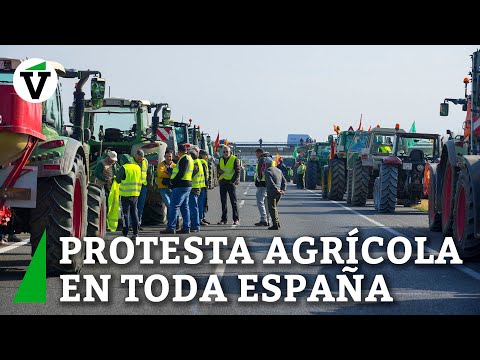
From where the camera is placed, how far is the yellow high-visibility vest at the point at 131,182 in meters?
20.2

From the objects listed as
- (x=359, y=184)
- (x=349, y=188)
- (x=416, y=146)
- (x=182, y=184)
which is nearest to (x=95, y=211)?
(x=182, y=184)

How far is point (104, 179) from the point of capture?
66.9ft

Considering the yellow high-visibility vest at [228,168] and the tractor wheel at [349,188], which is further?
the tractor wheel at [349,188]

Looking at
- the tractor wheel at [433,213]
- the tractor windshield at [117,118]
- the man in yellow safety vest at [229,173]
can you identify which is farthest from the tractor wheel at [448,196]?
the tractor windshield at [117,118]

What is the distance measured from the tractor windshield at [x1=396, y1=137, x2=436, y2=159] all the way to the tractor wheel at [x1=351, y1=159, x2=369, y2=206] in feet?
5.68

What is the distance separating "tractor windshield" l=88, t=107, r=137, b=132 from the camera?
2483 centimetres

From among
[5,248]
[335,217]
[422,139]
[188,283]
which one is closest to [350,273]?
[188,283]

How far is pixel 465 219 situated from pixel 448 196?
3090 mm

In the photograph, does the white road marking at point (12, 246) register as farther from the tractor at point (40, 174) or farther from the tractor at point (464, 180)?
the tractor at point (464, 180)

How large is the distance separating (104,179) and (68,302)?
329 inches

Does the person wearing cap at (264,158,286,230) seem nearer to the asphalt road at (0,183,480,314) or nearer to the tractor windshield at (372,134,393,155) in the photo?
the asphalt road at (0,183,480,314)

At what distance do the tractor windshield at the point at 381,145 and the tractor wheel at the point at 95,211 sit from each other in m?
16.6

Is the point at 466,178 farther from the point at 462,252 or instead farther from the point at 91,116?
the point at 91,116

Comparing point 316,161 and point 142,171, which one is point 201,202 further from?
point 316,161
